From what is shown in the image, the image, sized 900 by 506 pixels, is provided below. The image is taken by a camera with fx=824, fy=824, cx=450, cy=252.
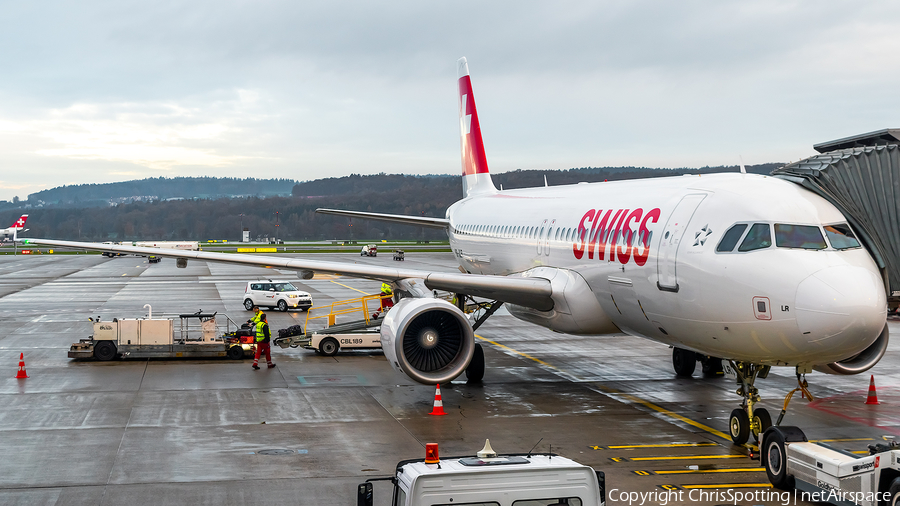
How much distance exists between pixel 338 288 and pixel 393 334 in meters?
40.1

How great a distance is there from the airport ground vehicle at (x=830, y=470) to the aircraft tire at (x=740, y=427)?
5.20ft

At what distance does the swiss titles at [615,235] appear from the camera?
604 inches

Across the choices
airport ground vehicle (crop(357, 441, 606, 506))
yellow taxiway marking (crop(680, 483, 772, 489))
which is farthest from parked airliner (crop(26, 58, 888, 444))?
airport ground vehicle (crop(357, 441, 606, 506))

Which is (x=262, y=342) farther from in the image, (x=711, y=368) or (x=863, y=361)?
(x=863, y=361)

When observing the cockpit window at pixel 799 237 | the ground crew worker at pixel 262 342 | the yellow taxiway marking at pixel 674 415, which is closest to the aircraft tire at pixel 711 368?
the yellow taxiway marking at pixel 674 415

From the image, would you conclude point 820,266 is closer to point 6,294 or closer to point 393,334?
point 393,334

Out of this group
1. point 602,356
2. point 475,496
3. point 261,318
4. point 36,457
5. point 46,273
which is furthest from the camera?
point 46,273

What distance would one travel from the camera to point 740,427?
1461 cm

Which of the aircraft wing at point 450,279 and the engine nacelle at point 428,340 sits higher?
the aircraft wing at point 450,279

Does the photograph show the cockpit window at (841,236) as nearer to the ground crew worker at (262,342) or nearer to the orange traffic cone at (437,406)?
the orange traffic cone at (437,406)

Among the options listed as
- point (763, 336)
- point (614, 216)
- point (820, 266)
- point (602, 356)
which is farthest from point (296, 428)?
point (602, 356)

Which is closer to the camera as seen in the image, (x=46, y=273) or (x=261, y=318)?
(x=261, y=318)

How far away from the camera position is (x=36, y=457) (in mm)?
13766

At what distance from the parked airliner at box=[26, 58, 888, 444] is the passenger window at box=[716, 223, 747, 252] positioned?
0.07 ft
